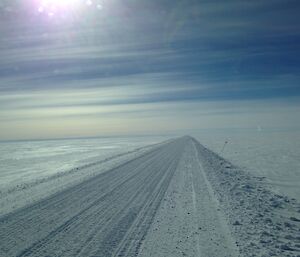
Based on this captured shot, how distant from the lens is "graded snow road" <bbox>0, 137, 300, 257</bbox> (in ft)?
27.7

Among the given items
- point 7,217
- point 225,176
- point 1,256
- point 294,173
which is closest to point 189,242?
point 1,256

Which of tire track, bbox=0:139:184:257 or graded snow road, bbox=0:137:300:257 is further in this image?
tire track, bbox=0:139:184:257

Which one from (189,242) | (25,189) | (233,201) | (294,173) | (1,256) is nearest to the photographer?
(1,256)

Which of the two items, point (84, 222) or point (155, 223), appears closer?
point (155, 223)

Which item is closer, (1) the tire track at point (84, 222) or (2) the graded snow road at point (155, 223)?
(2) the graded snow road at point (155, 223)

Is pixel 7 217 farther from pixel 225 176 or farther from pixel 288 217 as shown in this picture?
pixel 225 176

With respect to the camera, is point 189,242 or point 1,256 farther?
point 189,242

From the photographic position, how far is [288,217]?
38.8ft

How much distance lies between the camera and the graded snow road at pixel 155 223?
845 centimetres

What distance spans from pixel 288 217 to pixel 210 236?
3.59 m

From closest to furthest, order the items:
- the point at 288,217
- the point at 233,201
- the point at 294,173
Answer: the point at 288,217
the point at 233,201
the point at 294,173

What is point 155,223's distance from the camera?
10.7 m

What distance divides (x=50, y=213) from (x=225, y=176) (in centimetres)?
1223

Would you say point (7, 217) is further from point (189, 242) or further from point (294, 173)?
point (294, 173)
